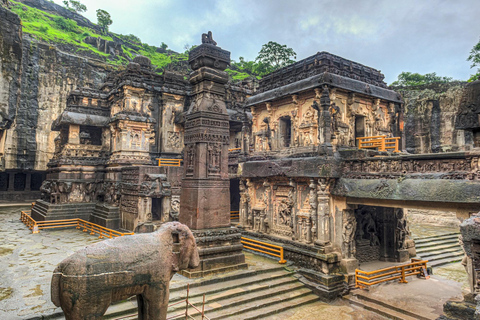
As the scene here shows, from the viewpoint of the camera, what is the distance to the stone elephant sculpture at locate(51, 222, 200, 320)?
4.04m

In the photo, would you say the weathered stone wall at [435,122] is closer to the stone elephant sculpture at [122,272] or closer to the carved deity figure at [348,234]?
the carved deity figure at [348,234]

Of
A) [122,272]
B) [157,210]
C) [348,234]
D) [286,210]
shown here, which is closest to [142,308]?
[122,272]

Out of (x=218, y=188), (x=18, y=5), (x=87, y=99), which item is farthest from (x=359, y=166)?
(x=18, y=5)

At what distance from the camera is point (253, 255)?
11.9 m

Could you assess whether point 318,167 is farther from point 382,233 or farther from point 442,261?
point 442,261

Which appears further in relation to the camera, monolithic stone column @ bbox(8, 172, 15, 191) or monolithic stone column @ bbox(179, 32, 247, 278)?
monolithic stone column @ bbox(8, 172, 15, 191)

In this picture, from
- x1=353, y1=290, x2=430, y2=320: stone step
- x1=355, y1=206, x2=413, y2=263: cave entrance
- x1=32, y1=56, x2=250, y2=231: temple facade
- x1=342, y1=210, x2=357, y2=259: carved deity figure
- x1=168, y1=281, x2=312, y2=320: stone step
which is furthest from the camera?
x1=32, y1=56, x2=250, y2=231: temple facade

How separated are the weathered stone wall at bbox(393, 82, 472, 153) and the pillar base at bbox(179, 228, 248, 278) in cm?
2117

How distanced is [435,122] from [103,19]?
2500 inches

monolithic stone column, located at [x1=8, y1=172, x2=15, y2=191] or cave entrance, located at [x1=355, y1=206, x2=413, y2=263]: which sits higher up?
monolithic stone column, located at [x1=8, y1=172, x2=15, y2=191]

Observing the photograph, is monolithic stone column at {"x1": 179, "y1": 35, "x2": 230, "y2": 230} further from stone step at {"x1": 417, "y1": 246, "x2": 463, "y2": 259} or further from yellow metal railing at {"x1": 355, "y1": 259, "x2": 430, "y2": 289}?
stone step at {"x1": 417, "y1": 246, "x2": 463, "y2": 259}

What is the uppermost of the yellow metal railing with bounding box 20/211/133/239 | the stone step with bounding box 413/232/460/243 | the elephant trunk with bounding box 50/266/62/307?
the elephant trunk with bounding box 50/266/62/307

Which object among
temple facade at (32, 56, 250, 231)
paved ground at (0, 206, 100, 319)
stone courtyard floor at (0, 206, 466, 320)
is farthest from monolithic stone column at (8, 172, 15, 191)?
stone courtyard floor at (0, 206, 466, 320)

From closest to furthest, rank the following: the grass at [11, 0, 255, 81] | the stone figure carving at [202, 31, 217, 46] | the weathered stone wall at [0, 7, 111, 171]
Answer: the stone figure carving at [202, 31, 217, 46], the weathered stone wall at [0, 7, 111, 171], the grass at [11, 0, 255, 81]
